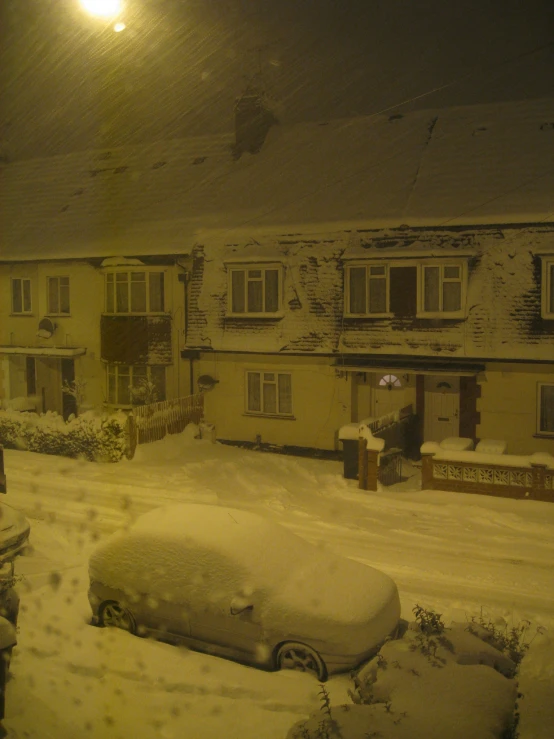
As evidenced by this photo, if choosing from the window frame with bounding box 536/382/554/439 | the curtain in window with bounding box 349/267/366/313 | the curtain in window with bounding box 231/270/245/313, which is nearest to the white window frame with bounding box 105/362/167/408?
the curtain in window with bounding box 231/270/245/313

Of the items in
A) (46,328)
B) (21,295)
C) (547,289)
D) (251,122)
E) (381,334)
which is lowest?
(381,334)

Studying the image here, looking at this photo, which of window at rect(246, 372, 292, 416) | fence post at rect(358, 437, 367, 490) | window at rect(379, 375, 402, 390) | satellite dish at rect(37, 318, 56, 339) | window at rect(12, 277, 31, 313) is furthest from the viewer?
window at rect(12, 277, 31, 313)

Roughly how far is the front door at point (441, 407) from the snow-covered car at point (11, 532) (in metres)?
11.4

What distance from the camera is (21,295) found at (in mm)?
23594

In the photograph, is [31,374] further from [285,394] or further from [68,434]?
[285,394]

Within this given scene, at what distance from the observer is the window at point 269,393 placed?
19578 mm

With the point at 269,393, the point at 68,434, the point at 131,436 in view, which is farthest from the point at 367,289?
the point at 68,434

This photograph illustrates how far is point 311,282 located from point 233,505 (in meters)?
7.36

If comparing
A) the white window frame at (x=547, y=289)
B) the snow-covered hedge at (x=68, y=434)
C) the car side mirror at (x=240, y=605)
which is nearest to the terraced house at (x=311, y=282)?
the white window frame at (x=547, y=289)

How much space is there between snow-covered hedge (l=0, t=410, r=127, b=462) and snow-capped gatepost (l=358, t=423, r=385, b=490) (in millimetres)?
5895

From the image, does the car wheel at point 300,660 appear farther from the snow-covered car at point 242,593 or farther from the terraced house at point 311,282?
the terraced house at point 311,282

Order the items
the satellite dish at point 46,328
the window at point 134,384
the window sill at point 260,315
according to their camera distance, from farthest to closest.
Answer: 1. the satellite dish at point 46,328
2. the window at point 134,384
3. the window sill at point 260,315

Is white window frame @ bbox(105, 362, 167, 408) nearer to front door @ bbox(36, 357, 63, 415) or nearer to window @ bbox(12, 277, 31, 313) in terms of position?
front door @ bbox(36, 357, 63, 415)

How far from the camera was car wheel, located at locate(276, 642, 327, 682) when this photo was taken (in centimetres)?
727
